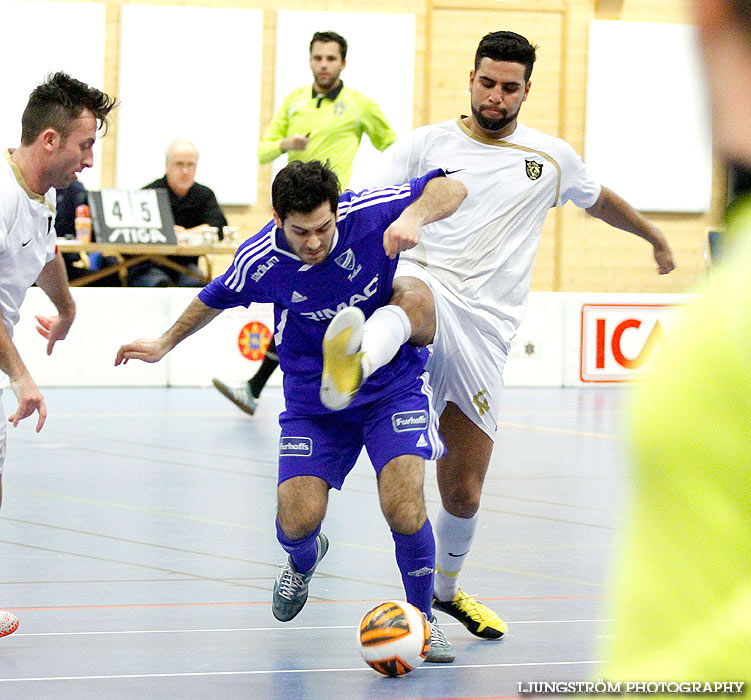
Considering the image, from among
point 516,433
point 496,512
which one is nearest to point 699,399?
point 496,512

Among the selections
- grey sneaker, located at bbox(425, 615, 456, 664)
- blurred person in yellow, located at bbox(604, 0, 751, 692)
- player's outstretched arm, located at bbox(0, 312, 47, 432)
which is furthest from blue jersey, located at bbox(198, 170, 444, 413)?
blurred person in yellow, located at bbox(604, 0, 751, 692)

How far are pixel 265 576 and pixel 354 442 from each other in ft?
3.60

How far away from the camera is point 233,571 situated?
15.9 feet

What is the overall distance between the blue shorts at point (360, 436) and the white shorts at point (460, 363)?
0.29 metres

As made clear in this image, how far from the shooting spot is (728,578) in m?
0.83

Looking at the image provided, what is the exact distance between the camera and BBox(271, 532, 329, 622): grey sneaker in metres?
3.89

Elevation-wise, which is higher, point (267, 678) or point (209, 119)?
point (209, 119)

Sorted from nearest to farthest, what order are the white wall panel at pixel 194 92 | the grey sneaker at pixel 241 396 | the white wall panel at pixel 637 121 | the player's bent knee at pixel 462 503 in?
the player's bent knee at pixel 462 503 < the grey sneaker at pixel 241 396 < the white wall panel at pixel 194 92 < the white wall panel at pixel 637 121

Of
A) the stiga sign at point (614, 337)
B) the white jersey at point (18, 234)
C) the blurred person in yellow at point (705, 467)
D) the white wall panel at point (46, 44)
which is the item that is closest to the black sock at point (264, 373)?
the stiga sign at point (614, 337)

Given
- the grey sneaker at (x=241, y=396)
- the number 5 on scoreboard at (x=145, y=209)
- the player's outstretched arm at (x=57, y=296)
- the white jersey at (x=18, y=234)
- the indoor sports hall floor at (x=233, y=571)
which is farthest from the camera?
the number 5 on scoreboard at (x=145, y=209)

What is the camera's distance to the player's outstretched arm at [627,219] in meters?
4.59

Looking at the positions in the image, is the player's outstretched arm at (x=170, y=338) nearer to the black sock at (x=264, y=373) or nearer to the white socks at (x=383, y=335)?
the white socks at (x=383, y=335)

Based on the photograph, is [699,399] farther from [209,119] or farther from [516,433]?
[209,119]

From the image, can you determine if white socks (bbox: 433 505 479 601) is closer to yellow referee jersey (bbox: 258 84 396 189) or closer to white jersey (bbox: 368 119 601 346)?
white jersey (bbox: 368 119 601 346)
